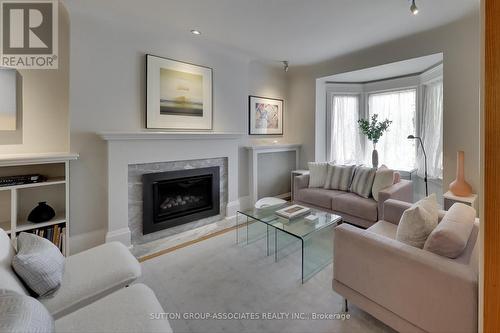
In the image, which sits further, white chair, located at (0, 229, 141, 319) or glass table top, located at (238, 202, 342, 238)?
glass table top, located at (238, 202, 342, 238)

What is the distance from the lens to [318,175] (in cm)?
397

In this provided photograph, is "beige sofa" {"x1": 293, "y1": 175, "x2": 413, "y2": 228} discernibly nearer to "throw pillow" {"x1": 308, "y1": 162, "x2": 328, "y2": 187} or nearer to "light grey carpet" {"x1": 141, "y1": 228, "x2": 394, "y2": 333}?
"throw pillow" {"x1": 308, "y1": 162, "x2": 328, "y2": 187}

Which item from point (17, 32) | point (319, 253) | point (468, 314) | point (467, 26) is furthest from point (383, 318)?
point (17, 32)

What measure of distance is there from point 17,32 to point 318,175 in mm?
4125

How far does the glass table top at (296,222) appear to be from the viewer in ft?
7.73

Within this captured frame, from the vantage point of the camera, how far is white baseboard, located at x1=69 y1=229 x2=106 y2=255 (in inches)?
103

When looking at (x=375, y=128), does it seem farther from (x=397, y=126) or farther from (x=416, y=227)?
(x=416, y=227)

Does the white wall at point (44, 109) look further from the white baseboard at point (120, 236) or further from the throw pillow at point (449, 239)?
the throw pillow at point (449, 239)

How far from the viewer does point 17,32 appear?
2.42 m

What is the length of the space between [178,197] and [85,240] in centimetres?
115

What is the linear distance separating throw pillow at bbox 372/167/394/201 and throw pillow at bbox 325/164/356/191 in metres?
0.46

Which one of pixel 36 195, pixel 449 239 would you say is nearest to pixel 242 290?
pixel 449 239

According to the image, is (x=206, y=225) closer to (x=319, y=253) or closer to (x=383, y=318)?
(x=319, y=253)

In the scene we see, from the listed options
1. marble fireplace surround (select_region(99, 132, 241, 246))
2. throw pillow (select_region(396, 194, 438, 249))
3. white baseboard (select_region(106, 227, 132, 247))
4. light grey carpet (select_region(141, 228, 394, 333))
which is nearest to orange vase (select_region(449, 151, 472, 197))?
throw pillow (select_region(396, 194, 438, 249))
